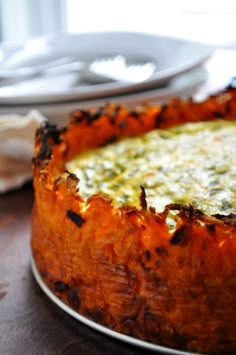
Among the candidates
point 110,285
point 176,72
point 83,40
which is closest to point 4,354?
point 110,285

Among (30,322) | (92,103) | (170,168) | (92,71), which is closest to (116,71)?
(92,71)

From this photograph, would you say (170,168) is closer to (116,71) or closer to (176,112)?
(176,112)

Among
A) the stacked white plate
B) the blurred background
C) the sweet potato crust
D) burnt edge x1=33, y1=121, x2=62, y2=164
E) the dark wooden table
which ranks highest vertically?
the blurred background

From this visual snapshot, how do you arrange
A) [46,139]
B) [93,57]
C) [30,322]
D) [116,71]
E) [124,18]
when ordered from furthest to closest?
[124,18], [93,57], [116,71], [46,139], [30,322]

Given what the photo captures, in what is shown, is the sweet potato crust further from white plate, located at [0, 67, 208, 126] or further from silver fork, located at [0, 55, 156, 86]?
silver fork, located at [0, 55, 156, 86]

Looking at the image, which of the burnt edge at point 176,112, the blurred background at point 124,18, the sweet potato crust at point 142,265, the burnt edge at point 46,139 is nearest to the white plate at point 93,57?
the burnt edge at point 176,112

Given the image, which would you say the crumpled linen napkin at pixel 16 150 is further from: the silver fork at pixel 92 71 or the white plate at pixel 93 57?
the silver fork at pixel 92 71

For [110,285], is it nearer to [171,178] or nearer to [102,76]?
[171,178]

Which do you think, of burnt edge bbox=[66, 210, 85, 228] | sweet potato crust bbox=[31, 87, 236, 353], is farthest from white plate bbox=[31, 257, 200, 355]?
burnt edge bbox=[66, 210, 85, 228]
